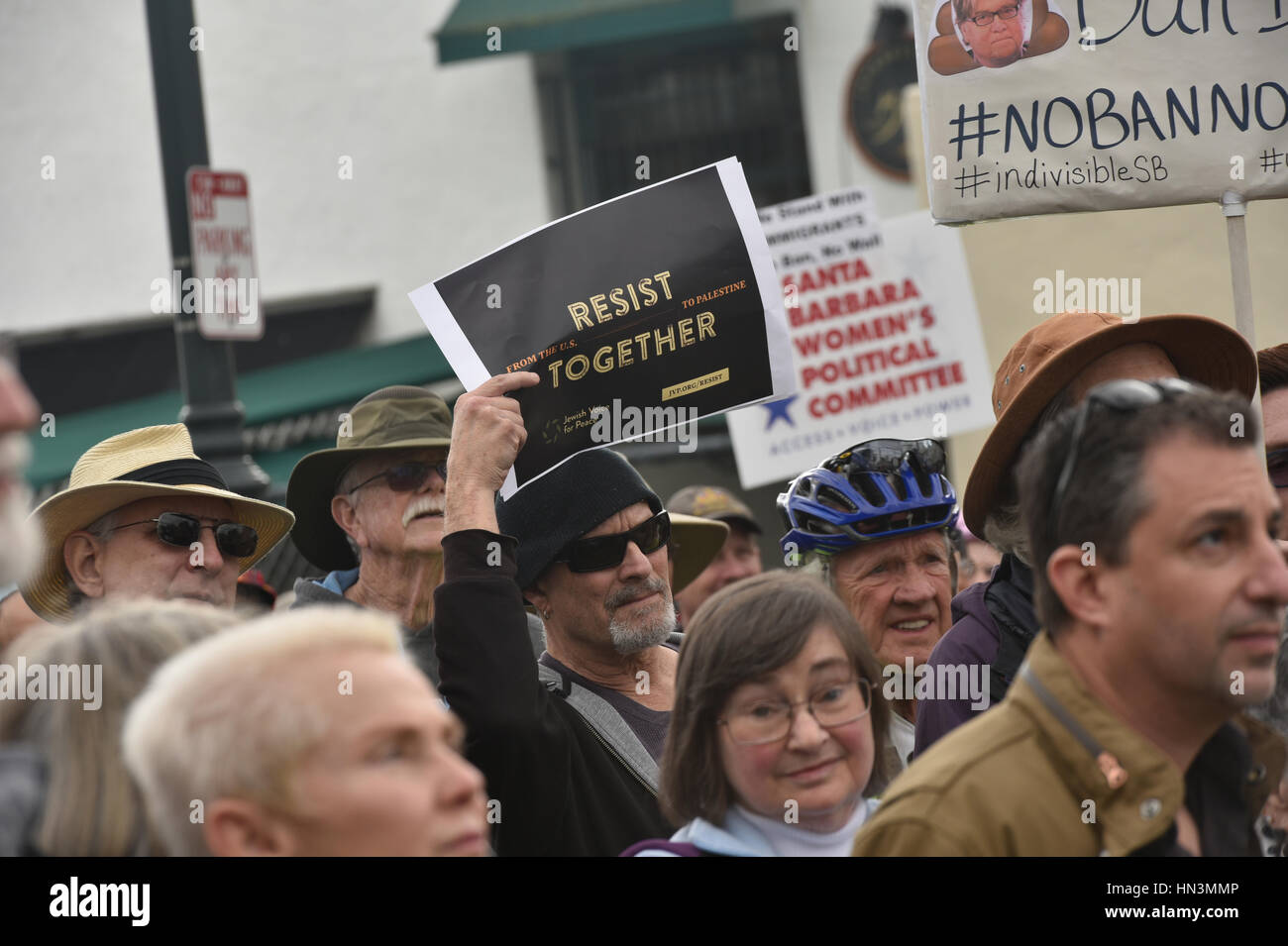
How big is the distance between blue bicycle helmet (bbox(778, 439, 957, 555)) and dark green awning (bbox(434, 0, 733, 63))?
9.91 m

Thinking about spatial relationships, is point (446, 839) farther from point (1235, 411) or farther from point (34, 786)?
point (1235, 411)

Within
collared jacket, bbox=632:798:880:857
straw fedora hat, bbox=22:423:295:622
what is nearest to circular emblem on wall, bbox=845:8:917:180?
straw fedora hat, bbox=22:423:295:622

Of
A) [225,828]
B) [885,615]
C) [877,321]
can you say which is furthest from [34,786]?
[877,321]

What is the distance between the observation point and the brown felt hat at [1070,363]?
3.43 m

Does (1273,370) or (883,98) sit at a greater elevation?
(883,98)

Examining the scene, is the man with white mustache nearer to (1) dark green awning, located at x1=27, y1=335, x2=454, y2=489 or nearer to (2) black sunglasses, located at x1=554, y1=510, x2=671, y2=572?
(2) black sunglasses, located at x1=554, y1=510, x2=671, y2=572

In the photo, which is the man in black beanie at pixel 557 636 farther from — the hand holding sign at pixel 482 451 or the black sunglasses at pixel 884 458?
the black sunglasses at pixel 884 458

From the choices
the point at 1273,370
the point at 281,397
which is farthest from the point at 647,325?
the point at 281,397

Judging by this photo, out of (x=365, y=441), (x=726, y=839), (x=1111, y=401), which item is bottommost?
(x=726, y=839)

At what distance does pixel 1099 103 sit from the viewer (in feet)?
13.6

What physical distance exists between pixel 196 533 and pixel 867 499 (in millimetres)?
1971

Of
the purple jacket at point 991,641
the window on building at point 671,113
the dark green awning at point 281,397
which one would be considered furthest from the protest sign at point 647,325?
the window on building at point 671,113

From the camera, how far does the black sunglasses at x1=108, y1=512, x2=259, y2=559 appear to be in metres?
4.49

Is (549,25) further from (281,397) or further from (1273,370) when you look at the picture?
(1273,370)
